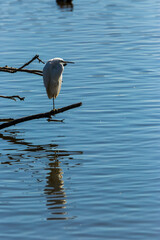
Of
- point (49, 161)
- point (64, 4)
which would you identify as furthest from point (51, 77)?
point (64, 4)

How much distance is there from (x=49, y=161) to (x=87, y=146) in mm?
947

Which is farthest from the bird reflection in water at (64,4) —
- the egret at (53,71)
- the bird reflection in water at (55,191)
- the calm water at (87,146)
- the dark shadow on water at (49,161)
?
the bird reflection in water at (55,191)

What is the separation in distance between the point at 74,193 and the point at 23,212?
1000 millimetres

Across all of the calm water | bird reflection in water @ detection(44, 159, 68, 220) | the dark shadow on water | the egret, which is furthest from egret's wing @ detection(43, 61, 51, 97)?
bird reflection in water @ detection(44, 159, 68, 220)

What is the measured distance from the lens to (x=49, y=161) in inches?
409

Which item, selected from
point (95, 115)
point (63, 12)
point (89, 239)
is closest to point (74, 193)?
point (89, 239)

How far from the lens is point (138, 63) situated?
58.6ft

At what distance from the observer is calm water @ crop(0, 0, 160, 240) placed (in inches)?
311

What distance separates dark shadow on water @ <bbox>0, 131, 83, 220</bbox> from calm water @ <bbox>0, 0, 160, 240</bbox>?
2 centimetres

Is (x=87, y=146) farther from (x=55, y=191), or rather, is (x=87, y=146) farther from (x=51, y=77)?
(x=55, y=191)

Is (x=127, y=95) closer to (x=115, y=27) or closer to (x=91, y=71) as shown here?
(x=91, y=71)

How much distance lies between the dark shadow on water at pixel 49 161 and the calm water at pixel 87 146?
17 mm

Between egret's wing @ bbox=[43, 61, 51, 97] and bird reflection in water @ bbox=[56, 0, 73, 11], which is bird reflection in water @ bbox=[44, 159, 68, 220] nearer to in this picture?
egret's wing @ bbox=[43, 61, 51, 97]

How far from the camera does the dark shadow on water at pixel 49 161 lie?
27.5ft
